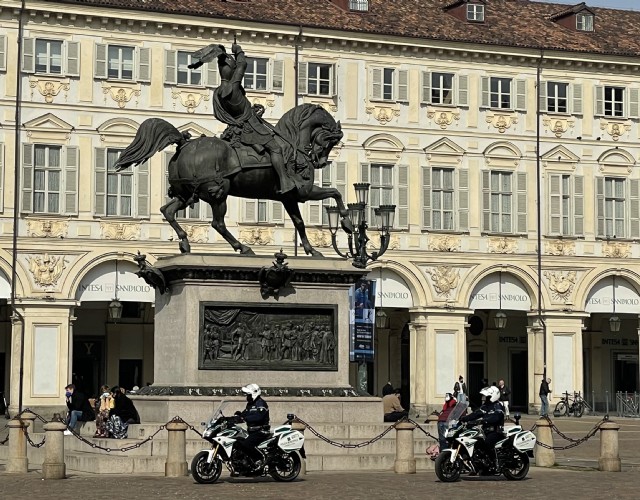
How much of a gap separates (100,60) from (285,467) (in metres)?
33.9

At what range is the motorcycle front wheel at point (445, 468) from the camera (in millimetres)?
27031

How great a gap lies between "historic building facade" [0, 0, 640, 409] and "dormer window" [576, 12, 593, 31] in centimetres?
10

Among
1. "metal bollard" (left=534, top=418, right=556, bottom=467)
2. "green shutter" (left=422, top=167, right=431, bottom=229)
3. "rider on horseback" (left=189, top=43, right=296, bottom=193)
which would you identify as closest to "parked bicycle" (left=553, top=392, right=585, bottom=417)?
"green shutter" (left=422, top=167, right=431, bottom=229)

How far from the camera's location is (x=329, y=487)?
25422mm

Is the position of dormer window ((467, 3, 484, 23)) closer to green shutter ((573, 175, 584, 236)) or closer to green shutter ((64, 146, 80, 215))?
green shutter ((573, 175, 584, 236))

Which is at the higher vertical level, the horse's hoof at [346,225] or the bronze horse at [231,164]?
the bronze horse at [231,164]

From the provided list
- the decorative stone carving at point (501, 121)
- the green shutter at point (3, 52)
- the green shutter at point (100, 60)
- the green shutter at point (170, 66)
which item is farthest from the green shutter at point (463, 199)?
the green shutter at point (3, 52)

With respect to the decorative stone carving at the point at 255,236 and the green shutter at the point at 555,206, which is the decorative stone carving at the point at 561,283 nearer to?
the green shutter at the point at 555,206

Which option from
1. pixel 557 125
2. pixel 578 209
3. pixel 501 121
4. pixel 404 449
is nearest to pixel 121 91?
pixel 501 121

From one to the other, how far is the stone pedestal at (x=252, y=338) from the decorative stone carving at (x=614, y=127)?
36.1 metres

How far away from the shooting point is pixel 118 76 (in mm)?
58656

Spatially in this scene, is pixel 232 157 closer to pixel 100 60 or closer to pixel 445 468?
pixel 445 468

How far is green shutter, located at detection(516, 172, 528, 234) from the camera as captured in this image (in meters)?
63.5

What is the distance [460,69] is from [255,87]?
8.11 meters
